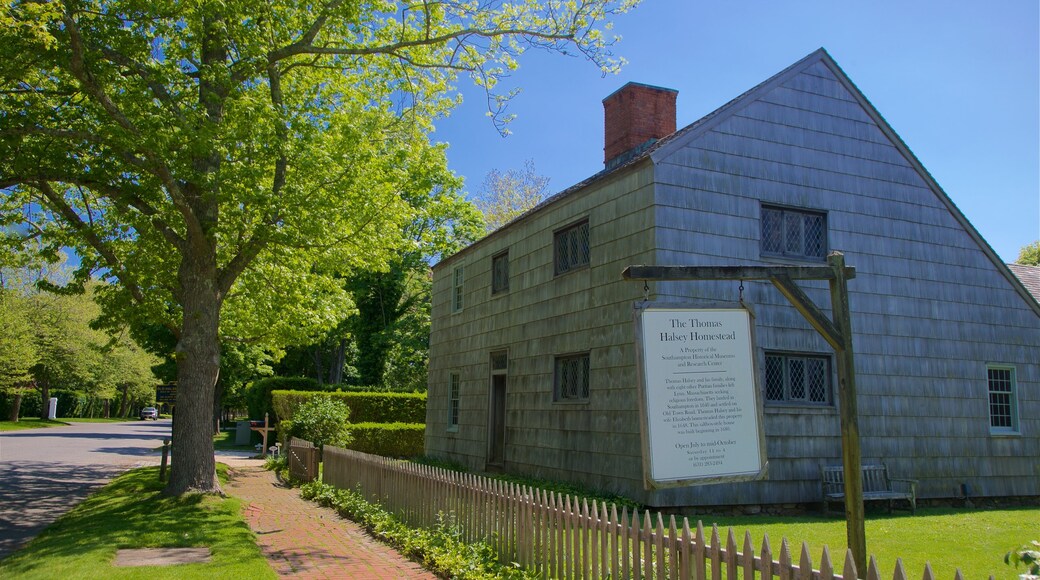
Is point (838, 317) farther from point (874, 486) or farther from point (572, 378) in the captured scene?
point (572, 378)

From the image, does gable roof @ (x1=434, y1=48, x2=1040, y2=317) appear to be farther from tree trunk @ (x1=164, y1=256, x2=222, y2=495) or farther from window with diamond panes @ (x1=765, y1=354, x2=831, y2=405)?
tree trunk @ (x1=164, y1=256, x2=222, y2=495)

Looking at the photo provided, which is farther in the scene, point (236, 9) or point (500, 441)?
point (500, 441)

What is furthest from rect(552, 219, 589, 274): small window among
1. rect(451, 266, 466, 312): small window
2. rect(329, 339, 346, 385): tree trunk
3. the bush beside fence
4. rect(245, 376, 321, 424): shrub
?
rect(329, 339, 346, 385): tree trunk

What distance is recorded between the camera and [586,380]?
14.8m

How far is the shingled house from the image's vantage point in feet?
43.3

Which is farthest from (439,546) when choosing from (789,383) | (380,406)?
(380,406)

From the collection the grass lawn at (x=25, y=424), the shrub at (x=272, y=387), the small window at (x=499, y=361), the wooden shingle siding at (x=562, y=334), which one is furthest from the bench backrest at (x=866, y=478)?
the grass lawn at (x=25, y=424)

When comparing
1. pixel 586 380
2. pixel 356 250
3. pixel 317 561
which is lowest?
pixel 317 561

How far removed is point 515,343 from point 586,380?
348 centimetres

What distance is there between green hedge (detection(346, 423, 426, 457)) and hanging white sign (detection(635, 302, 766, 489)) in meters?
21.9

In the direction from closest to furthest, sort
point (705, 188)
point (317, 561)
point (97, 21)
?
1. point (317, 561)
2. point (97, 21)
3. point (705, 188)

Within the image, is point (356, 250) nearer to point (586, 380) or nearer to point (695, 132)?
point (586, 380)

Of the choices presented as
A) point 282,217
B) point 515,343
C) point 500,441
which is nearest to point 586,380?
point 515,343

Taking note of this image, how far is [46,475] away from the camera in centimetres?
1969
